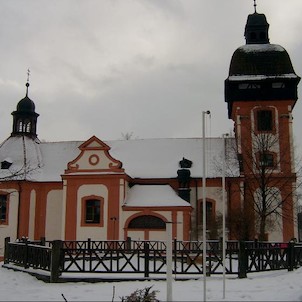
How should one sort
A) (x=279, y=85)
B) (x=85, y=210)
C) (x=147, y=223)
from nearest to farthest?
1. (x=147, y=223)
2. (x=85, y=210)
3. (x=279, y=85)

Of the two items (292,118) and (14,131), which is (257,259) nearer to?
(292,118)

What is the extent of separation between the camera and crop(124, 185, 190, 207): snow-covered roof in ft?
96.7

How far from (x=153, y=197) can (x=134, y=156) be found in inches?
218

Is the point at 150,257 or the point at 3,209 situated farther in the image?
the point at 3,209

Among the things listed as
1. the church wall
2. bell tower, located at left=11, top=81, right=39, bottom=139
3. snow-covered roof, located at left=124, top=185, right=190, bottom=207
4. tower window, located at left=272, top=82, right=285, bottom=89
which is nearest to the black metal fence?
the church wall

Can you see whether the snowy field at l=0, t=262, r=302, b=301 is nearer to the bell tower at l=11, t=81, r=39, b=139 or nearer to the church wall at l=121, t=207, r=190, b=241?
the church wall at l=121, t=207, r=190, b=241

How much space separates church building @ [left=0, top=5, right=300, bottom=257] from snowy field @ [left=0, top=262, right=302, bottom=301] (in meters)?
14.1

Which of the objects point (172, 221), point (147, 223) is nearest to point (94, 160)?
point (147, 223)

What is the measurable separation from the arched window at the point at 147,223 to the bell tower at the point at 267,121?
240 inches

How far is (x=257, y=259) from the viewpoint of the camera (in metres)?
16.1

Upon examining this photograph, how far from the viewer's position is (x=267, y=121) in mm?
33594

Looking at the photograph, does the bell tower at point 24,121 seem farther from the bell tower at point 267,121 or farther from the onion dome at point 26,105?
the bell tower at point 267,121

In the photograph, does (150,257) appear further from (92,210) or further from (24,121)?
(24,121)

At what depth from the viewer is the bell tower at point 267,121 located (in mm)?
31375
